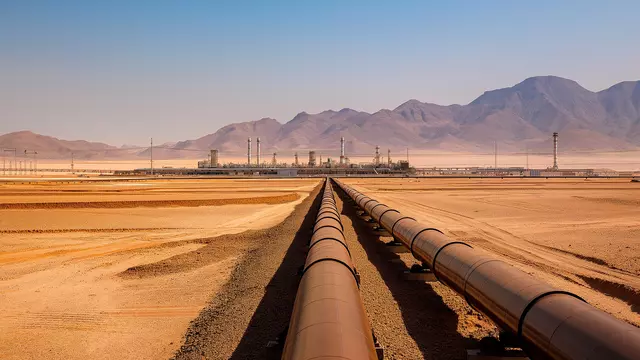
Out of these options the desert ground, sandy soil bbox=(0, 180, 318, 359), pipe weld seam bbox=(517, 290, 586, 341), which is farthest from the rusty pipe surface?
sandy soil bbox=(0, 180, 318, 359)

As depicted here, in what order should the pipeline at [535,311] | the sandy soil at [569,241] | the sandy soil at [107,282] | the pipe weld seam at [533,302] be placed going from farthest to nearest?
the sandy soil at [569,241] → the sandy soil at [107,282] → the pipe weld seam at [533,302] → the pipeline at [535,311]

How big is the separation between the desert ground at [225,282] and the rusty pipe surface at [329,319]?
137cm

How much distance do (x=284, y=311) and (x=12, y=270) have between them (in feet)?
35.5

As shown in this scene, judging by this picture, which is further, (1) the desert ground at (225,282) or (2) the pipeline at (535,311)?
(1) the desert ground at (225,282)

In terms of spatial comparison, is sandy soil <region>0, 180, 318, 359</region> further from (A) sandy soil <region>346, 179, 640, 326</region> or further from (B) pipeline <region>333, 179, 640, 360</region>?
(A) sandy soil <region>346, 179, 640, 326</region>

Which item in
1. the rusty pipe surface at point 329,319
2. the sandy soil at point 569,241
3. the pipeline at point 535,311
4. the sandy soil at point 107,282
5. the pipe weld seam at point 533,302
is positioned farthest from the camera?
the sandy soil at point 569,241

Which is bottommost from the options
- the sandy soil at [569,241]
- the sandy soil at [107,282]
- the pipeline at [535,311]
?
the sandy soil at [107,282]

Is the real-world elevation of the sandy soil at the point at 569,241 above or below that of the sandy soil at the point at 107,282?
above

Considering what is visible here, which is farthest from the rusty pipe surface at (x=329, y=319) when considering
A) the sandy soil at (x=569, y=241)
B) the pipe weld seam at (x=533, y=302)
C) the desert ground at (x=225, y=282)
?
the sandy soil at (x=569, y=241)

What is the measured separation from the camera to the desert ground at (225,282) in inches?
372

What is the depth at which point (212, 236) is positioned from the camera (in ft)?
77.6

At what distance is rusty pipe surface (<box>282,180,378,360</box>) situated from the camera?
198 inches

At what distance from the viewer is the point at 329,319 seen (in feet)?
18.2

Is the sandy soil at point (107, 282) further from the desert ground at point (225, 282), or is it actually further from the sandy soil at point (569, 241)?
the sandy soil at point (569, 241)
